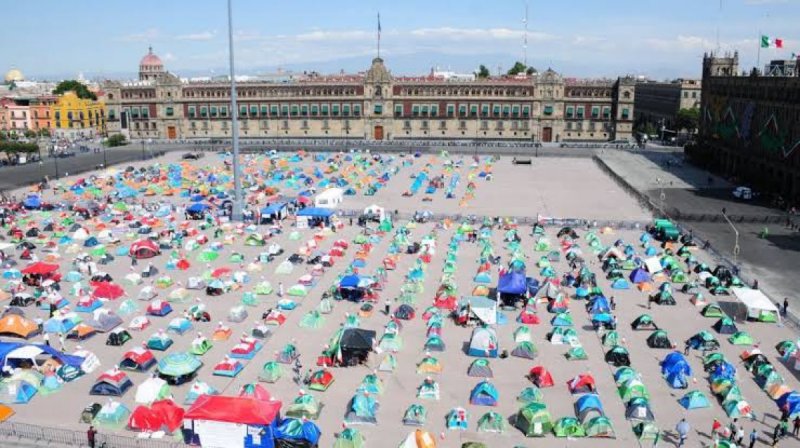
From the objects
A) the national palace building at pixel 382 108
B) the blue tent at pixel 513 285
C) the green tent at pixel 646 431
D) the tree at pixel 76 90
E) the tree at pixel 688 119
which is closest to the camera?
the green tent at pixel 646 431

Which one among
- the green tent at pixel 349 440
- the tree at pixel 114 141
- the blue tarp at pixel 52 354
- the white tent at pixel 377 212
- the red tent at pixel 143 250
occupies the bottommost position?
the green tent at pixel 349 440

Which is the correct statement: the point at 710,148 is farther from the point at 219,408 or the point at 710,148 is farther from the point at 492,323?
the point at 219,408

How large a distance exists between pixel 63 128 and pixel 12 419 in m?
115

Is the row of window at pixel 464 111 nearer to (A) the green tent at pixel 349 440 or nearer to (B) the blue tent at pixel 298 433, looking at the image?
(B) the blue tent at pixel 298 433

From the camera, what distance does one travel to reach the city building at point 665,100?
436ft

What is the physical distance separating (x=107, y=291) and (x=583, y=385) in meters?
24.3

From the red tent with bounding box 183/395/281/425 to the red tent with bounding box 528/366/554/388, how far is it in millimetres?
9887

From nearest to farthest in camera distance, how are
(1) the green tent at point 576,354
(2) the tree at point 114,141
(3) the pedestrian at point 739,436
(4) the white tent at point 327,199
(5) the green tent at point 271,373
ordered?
(3) the pedestrian at point 739,436 → (5) the green tent at point 271,373 → (1) the green tent at point 576,354 → (4) the white tent at point 327,199 → (2) the tree at point 114,141

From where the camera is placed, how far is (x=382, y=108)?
380 ft

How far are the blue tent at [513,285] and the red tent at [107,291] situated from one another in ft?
65.4

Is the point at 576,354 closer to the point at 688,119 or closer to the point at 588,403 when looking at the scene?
the point at 588,403

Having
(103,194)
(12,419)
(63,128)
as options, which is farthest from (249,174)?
(63,128)

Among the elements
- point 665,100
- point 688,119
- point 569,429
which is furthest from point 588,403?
point 665,100

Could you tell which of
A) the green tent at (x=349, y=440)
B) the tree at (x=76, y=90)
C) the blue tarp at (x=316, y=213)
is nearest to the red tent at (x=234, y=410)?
the green tent at (x=349, y=440)
